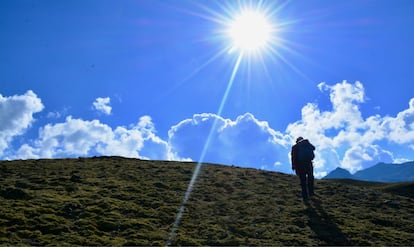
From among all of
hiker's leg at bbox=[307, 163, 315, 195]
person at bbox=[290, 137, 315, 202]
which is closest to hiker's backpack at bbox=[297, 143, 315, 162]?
person at bbox=[290, 137, 315, 202]

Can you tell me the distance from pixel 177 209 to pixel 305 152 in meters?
8.94

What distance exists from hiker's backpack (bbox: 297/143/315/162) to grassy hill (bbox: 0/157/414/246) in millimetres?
2603

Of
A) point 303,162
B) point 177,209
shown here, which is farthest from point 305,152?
A: point 177,209

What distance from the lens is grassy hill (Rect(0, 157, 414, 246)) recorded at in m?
17.2

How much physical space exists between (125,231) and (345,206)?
1386 cm

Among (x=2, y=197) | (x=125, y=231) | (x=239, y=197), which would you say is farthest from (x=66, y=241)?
(x=239, y=197)

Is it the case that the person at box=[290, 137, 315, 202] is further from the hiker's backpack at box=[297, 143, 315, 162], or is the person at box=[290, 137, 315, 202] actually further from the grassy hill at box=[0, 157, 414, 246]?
the grassy hill at box=[0, 157, 414, 246]

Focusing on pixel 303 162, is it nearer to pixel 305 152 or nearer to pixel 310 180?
pixel 305 152

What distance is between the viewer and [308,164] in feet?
85.4

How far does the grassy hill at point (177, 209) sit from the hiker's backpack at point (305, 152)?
2603 mm

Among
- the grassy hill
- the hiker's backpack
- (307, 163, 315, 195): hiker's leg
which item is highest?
the hiker's backpack

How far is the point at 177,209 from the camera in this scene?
2222 centimetres

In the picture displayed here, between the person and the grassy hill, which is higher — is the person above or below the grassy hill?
above

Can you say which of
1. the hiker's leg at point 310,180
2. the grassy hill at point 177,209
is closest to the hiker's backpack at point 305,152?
the hiker's leg at point 310,180
